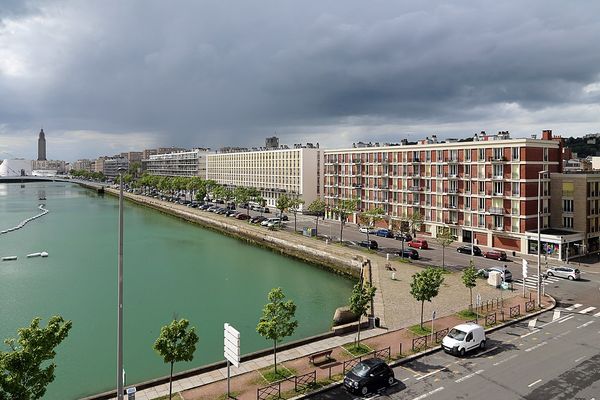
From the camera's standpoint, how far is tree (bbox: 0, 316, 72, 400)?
15.6 meters

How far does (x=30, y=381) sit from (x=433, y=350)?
2288cm

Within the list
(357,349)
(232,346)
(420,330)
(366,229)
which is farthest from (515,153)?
(232,346)

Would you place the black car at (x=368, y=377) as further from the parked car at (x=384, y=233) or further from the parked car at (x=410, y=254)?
the parked car at (x=384, y=233)

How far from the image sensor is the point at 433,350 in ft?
92.4

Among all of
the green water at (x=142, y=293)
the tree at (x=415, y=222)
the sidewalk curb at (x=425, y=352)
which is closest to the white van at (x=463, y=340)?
the sidewalk curb at (x=425, y=352)

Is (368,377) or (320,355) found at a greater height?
(368,377)

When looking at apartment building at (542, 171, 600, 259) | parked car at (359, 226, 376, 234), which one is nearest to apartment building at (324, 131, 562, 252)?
apartment building at (542, 171, 600, 259)

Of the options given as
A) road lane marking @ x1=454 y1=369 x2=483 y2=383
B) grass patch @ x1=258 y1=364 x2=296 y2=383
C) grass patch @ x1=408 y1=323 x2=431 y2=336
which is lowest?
road lane marking @ x1=454 y1=369 x2=483 y2=383

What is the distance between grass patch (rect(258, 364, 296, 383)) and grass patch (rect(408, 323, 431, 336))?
1079cm

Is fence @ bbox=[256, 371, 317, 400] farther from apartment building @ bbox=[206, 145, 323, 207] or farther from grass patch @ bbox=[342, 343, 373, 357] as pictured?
apartment building @ bbox=[206, 145, 323, 207]

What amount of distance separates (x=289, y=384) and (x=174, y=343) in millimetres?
6834

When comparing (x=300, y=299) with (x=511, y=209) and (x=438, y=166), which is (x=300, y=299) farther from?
(x=438, y=166)

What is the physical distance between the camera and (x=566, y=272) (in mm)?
48750

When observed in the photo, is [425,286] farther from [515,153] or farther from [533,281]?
[515,153]
